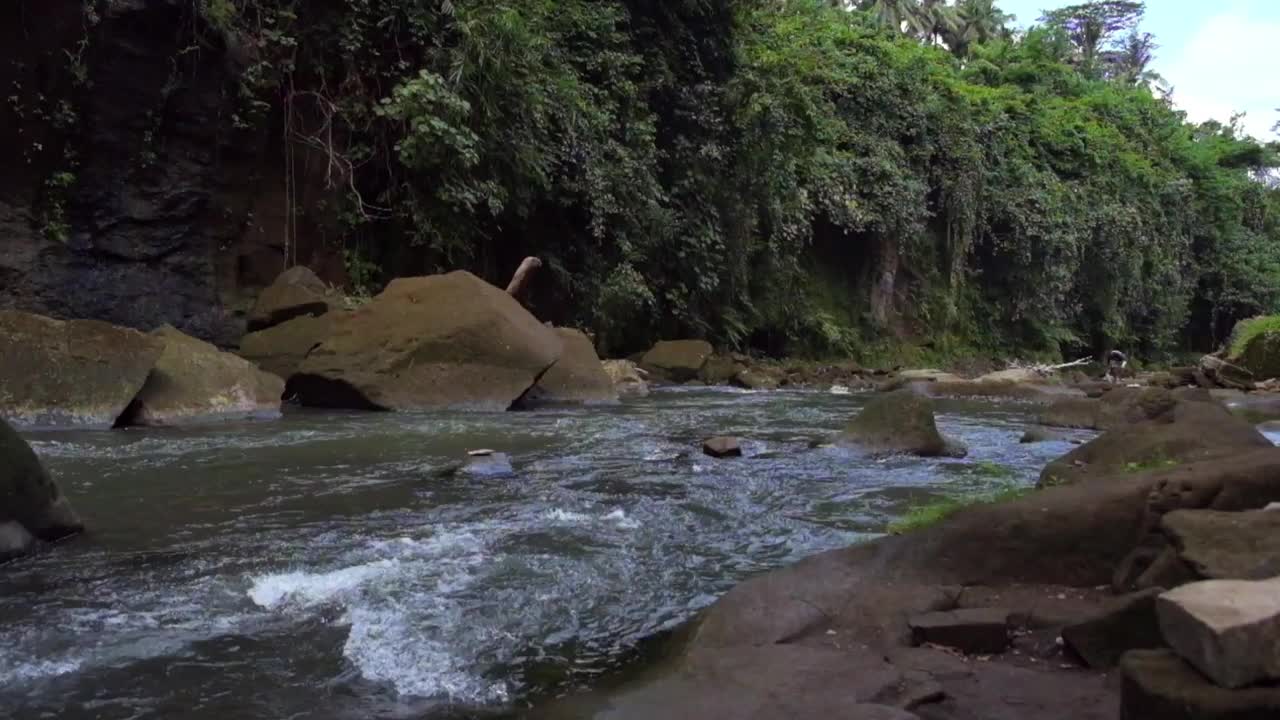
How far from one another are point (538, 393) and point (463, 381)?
136cm

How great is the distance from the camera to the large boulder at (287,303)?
1152 cm

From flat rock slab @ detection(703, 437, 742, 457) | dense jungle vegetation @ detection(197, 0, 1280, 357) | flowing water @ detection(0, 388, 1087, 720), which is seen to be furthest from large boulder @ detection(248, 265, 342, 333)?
flat rock slab @ detection(703, 437, 742, 457)

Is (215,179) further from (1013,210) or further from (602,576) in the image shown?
(1013,210)

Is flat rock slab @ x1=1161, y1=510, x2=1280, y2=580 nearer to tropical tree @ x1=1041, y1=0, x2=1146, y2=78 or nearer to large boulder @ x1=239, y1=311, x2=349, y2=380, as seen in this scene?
large boulder @ x1=239, y1=311, x2=349, y2=380

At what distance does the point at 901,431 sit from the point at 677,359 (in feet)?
28.8

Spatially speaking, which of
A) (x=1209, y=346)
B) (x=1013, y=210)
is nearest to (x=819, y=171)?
(x=1013, y=210)

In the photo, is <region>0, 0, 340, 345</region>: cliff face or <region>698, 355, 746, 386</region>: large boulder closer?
<region>0, 0, 340, 345</region>: cliff face

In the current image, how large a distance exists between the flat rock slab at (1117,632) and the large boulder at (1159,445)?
2732mm

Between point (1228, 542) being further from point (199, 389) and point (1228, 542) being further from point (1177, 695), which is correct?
point (199, 389)

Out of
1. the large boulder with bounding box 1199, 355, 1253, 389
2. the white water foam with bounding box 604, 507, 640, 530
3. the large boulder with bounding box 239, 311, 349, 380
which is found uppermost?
the large boulder with bounding box 239, 311, 349, 380

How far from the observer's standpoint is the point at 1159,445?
600 centimetres

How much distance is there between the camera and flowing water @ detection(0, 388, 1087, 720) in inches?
126

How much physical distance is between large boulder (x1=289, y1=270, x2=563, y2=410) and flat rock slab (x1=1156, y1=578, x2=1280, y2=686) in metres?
8.59

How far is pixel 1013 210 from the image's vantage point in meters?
26.4
